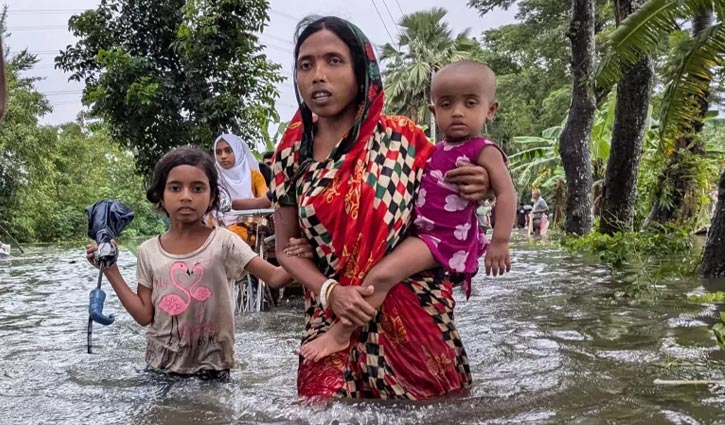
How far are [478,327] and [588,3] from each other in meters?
7.25

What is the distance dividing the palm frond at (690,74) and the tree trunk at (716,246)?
1.35 meters

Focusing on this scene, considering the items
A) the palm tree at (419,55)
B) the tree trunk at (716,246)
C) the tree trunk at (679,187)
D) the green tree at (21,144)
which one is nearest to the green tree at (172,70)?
the tree trunk at (679,187)

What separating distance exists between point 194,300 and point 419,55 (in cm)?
3495

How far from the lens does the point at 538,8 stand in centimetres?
2894

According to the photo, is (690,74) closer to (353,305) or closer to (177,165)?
(177,165)

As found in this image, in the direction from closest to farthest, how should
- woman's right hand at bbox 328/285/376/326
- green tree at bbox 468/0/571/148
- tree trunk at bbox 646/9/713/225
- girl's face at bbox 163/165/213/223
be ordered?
woman's right hand at bbox 328/285/376/326 < girl's face at bbox 163/165/213/223 < tree trunk at bbox 646/9/713/225 < green tree at bbox 468/0/571/148

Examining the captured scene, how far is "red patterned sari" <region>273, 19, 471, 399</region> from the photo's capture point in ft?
7.54

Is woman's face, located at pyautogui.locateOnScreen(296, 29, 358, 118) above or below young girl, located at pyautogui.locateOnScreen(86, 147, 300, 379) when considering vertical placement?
above

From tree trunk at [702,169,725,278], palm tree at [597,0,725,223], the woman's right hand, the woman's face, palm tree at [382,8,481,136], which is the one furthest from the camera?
palm tree at [382,8,481,136]

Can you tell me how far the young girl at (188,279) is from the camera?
10.5 ft

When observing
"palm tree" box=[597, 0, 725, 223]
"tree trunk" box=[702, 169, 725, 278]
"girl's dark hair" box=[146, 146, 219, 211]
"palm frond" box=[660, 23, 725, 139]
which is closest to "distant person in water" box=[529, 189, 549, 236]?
"palm tree" box=[597, 0, 725, 223]

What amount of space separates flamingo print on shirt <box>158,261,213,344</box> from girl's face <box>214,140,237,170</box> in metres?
3.18

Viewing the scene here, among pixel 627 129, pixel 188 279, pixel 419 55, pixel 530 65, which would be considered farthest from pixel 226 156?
pixel 419 55

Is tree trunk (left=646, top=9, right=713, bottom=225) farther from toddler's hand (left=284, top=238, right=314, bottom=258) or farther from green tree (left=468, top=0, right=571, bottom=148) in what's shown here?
green tree (left=468, top=0, right=571, bottom=148)
